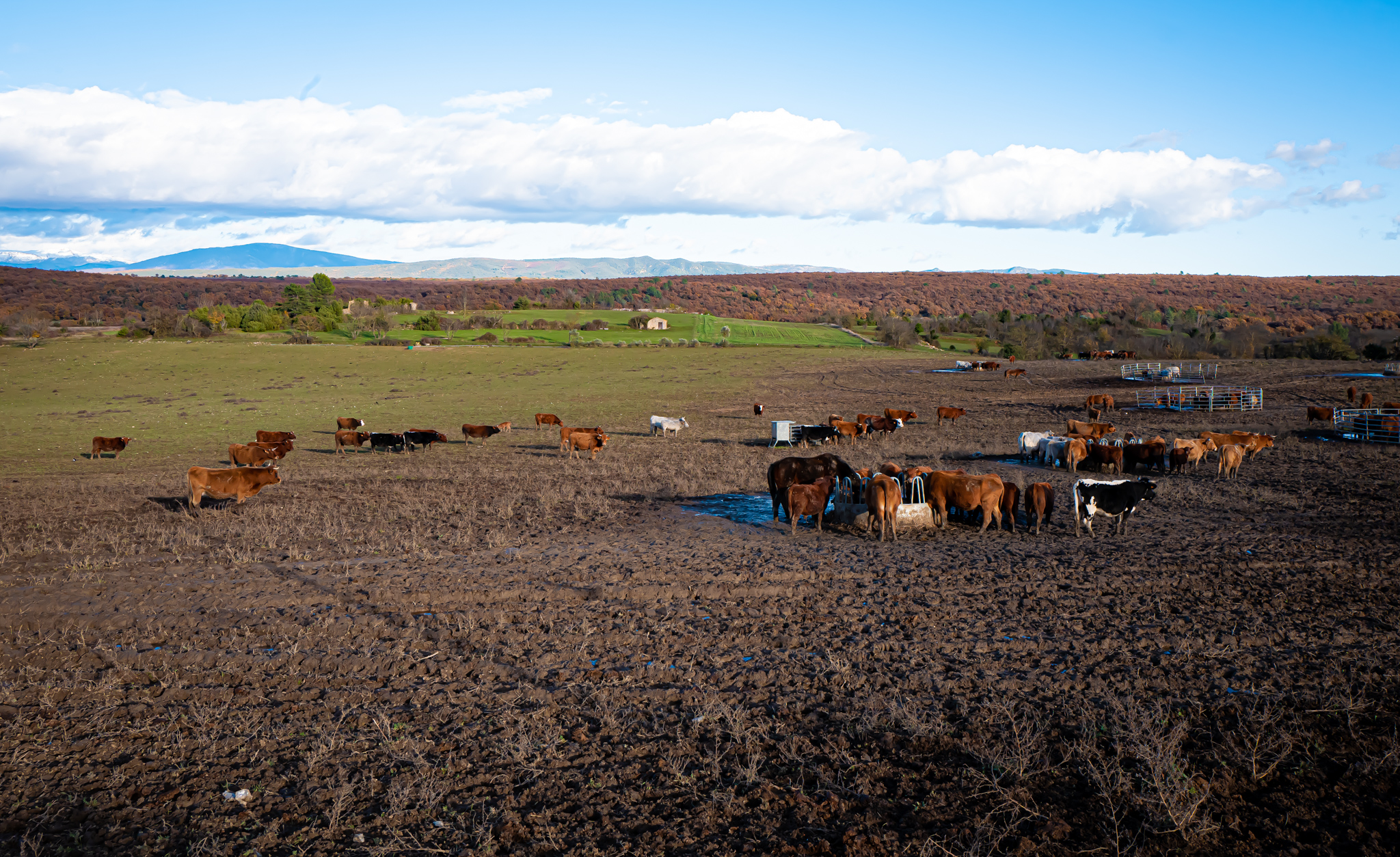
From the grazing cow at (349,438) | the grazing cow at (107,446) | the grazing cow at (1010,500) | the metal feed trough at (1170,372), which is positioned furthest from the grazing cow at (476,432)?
the metal feed trough at (1170,372)

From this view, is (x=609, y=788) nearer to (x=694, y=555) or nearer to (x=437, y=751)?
(x=437, y=751)

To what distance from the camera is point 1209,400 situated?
31422mm

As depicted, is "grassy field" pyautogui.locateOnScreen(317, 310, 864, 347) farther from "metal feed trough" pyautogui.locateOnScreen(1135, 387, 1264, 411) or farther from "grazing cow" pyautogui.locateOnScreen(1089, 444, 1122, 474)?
"grazing cow" pyautogui.locateOnScreen(1089, 444, 1122, 474)

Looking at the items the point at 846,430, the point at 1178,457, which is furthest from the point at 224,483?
the point at 1178,457

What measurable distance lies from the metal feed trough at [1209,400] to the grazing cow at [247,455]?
33030mm

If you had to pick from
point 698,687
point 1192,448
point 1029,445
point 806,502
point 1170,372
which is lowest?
point 698,687

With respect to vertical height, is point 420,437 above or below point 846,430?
below

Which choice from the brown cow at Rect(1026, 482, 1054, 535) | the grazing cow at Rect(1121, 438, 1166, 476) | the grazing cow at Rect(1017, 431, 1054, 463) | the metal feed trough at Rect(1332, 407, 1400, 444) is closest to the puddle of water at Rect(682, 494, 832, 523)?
the brown cow at Rect(1026, 482, 1054, 535)

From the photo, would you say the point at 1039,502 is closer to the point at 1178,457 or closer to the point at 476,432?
the point at 1178,457

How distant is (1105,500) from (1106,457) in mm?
7186

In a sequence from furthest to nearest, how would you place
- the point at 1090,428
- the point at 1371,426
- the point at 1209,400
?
the point at 1209,400 < the point at 1090,428 < the point at 1371,426

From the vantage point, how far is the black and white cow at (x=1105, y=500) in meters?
13.1

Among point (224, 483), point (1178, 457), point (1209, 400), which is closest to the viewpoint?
point (224, 483)

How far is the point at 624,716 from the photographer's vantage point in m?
6.36
